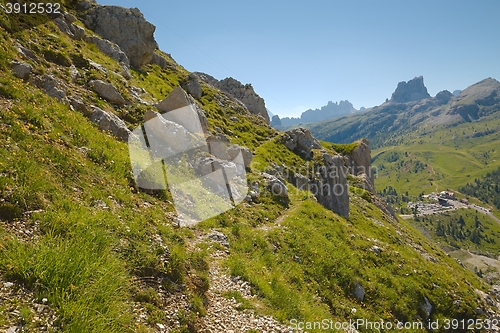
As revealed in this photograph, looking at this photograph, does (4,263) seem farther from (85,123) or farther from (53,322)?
(85,123)

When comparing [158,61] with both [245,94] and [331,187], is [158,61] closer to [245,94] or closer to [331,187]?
[245,94]

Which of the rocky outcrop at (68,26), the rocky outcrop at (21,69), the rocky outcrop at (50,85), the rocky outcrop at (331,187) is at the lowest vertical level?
the rocky outcrop at (331,187)

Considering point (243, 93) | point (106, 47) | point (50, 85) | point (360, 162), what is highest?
point (243, 93)

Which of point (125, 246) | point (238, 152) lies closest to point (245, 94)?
point (238, 152)

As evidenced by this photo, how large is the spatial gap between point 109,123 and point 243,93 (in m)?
76.9

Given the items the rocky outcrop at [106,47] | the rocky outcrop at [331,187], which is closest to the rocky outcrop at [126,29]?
the rocky outcrop at [106,47]

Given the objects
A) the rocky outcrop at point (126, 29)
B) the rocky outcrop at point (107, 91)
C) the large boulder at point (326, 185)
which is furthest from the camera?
the rocky outcrop at point (126, 29)

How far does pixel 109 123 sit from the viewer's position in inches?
909

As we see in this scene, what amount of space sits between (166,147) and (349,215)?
104ft

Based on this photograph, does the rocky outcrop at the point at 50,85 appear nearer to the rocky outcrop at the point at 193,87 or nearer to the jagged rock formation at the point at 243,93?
the rocky outcrop at the point at 193,87

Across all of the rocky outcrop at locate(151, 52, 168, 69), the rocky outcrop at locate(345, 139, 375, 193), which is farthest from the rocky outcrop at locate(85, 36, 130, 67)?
the rocky outcrop at locate(345, 139, 375, 193)

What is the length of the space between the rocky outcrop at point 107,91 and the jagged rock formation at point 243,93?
67969 mm

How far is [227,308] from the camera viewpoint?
1306 centimetres

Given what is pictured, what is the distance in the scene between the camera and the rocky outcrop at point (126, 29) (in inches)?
1839
